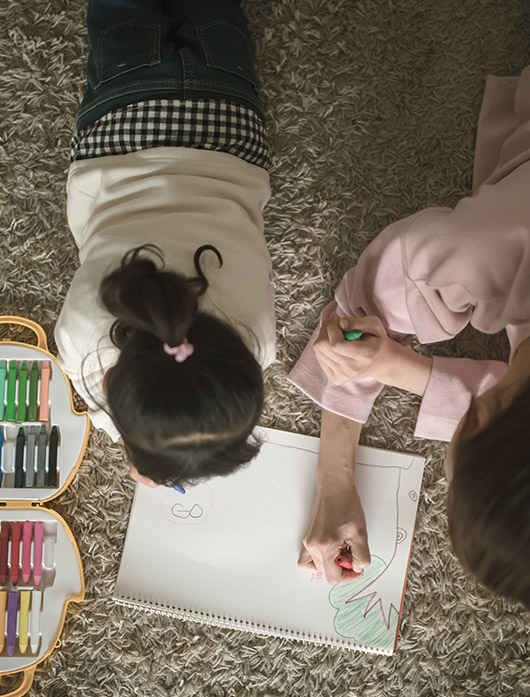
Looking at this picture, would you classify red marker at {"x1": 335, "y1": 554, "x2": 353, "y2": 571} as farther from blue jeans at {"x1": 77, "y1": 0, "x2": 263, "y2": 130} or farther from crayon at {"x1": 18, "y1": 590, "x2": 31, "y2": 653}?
blue jeans at {"x1": 77, "y1": 0, "x2": 263, "y2": 130}

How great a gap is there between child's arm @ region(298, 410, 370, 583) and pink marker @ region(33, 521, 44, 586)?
1.03 ft

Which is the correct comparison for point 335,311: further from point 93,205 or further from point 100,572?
point 100,572

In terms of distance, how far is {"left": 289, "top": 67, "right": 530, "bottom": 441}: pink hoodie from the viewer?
526 mm

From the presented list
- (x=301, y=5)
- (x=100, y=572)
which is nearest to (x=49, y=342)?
(x=100, y=572)

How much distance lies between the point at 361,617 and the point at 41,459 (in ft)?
1.43

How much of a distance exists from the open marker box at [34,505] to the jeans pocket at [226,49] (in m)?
0.40

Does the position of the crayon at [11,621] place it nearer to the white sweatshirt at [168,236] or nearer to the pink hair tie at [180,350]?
the white sweatshirt at [168,236]

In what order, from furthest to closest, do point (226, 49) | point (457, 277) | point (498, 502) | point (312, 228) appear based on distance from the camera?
1. point (312, 228)
2. point (226, 49)
3. point (457, 277)
4. point (498, 502)

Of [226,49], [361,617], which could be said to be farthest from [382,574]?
[226,49]

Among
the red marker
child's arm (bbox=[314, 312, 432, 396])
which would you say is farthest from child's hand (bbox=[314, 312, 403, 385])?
the red marker

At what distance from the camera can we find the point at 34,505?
0.70 meters

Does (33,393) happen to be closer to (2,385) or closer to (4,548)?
(2,385)

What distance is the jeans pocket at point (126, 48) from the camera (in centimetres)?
63

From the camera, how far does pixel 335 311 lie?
710 millimetres
